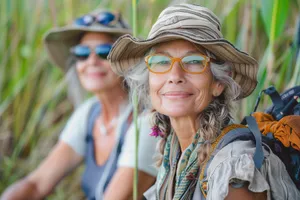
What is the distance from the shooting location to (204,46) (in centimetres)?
133

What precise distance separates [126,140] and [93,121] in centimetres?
33

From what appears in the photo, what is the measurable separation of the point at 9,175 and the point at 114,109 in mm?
1041

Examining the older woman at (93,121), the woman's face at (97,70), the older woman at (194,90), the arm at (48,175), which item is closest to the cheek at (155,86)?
the older woman at (194,90)

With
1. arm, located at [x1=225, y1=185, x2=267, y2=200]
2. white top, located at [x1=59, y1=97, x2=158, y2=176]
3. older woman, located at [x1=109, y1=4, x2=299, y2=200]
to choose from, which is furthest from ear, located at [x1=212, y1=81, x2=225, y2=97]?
white top, located at [x1=59, y1=97, x2=158, y2=176]

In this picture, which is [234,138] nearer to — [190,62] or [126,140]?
[190,62]

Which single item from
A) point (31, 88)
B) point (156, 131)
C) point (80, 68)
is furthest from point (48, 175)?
point (156, 131)

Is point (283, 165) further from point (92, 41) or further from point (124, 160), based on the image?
point (92, 41)

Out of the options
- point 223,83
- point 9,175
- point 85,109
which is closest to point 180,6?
point 223,83

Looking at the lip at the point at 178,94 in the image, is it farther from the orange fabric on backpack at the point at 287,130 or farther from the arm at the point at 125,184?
the arm at the point at 125,184

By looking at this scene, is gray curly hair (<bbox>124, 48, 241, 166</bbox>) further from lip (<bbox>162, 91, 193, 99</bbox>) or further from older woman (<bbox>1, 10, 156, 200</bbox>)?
older woman (<bbox>1, 10, 156, 200</bbox>)

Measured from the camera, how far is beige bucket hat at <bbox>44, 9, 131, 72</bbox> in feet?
7.76

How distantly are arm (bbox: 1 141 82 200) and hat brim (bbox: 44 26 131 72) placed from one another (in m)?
0.37

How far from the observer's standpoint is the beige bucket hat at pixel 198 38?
1.30m

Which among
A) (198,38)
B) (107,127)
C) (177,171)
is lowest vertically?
(107,127)
